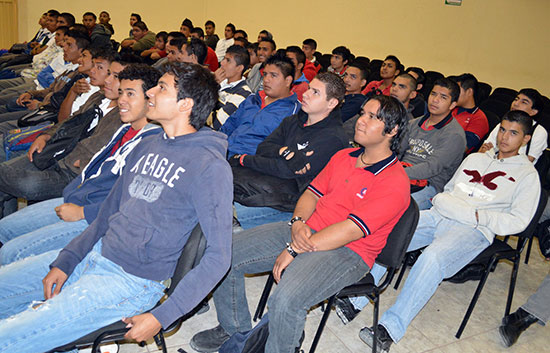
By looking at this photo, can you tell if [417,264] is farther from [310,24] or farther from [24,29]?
[24,29]

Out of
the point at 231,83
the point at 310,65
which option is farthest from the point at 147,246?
the point at 310,65

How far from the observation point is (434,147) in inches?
126

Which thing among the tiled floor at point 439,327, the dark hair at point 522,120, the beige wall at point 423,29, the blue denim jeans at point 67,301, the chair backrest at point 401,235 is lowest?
the tiled floor at point 439,327

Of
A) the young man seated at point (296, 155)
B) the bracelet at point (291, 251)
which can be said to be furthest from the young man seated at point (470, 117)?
the bracelet at point (291, 251)

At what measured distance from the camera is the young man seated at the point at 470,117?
151 inches

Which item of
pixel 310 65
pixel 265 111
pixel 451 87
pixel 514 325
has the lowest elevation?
pixel 514 325

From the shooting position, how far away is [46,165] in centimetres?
274

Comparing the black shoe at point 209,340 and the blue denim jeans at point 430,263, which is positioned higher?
the blue denim jeans at point 430,263

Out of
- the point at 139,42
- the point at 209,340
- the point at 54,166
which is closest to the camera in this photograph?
the point at 209,340

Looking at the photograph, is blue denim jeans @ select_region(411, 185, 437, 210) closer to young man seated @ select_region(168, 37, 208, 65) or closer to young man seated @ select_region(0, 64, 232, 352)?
young man seated @ select_region(0, 64, 232, 352)

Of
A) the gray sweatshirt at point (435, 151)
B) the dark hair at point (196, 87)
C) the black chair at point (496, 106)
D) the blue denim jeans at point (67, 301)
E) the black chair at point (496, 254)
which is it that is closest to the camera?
the blue denim jeans at point (67, 301)

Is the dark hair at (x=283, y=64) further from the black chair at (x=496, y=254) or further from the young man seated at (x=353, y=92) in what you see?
the black chair at (x=496, y=254)

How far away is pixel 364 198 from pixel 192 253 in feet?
2.74

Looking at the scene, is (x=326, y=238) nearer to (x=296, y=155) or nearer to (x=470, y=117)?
(x=296, y=155)
